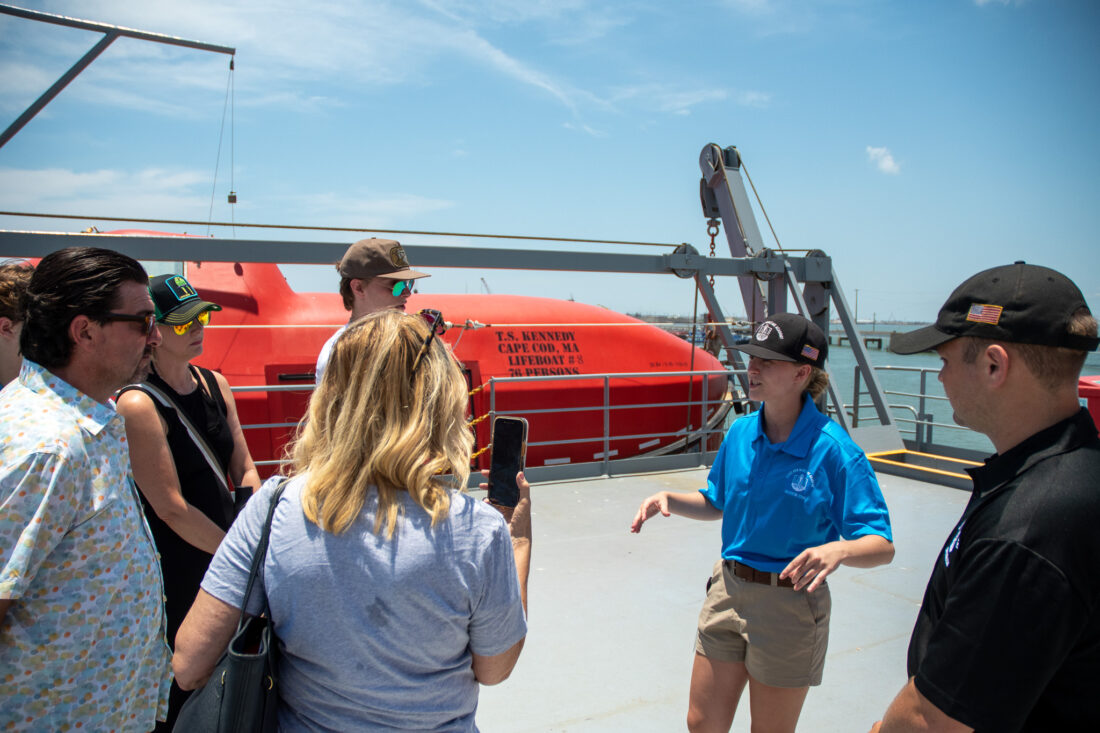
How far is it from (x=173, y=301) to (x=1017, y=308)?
233 centimetres

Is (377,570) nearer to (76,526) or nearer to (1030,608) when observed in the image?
(76,526)

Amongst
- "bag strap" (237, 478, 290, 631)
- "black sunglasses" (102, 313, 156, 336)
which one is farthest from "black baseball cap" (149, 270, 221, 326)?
"bag strap" (237, 478, 290, 631)

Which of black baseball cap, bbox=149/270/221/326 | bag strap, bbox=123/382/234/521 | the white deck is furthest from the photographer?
the white deck

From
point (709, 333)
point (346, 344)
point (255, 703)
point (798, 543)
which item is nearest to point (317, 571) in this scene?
point (255, 703)

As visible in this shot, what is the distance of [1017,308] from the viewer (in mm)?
1189

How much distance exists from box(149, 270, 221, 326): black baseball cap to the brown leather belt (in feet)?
6.20

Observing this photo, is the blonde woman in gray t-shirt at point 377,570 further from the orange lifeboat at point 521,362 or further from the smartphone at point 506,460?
the orange lifeboat at point 521,362

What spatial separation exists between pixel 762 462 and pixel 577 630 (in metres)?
1.93

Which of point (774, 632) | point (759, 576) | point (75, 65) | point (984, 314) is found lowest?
point (774, 632)

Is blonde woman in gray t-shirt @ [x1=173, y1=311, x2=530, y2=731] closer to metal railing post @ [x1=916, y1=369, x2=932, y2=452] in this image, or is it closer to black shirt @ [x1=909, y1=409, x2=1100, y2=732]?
black shirt @ [x1=909, y1=409, x2=1100, y2=732]

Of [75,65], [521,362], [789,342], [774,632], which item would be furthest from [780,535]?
[75,65]

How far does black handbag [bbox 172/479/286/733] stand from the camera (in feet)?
3.75

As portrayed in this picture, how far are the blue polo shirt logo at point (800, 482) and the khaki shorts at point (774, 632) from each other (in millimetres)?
275

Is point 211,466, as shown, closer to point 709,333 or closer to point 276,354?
point 276,354
